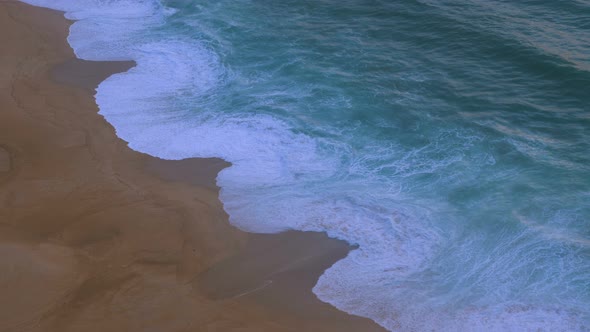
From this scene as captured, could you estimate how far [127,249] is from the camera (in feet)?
27.9

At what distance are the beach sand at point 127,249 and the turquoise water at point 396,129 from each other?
40 centimetres

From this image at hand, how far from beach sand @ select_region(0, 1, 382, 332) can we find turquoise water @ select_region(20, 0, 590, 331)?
15.9 inches

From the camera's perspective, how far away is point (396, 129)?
1196 centimetres

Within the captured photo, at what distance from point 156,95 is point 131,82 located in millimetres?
969

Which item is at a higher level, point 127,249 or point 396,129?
point 396,129

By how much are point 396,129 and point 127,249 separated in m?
5.78

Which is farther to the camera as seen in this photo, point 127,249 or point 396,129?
point 396,129

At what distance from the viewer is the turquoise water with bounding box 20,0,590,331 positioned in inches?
323

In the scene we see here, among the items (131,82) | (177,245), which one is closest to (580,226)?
(177,245)

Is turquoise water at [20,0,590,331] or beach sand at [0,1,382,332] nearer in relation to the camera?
beach sand at [0,1,382,332]

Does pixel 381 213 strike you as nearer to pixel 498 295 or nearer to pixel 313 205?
pixel 313 205

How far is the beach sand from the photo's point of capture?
7.46 meters

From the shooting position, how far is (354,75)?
46.0 ft

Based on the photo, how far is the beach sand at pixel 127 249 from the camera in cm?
746
